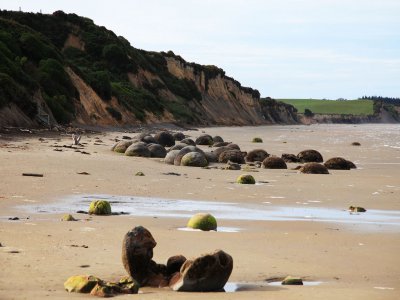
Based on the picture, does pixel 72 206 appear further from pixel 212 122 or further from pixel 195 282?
pixel 212 122

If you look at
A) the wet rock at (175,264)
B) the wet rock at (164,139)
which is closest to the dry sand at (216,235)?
the wet rock at (175,264)

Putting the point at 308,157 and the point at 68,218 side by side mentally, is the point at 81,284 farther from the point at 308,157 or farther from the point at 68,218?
the point at 308,157

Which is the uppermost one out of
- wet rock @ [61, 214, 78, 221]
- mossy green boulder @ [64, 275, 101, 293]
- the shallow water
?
mossy green boulder @ [64, 275, 101, 293]

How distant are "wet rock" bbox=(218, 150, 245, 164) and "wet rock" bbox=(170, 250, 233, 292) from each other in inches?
727

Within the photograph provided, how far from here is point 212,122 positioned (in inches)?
3723

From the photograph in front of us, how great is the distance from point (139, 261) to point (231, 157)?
18536 millimetres

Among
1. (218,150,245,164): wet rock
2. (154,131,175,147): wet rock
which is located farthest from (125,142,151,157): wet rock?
(154,131,175,147): wet rock

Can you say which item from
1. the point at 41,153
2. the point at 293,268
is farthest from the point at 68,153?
the point at 293,268

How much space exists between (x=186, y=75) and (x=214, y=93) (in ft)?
25.3

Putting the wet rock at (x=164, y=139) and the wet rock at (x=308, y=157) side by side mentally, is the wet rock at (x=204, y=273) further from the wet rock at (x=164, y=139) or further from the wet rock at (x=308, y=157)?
the wet rock at (x=164, y=139)

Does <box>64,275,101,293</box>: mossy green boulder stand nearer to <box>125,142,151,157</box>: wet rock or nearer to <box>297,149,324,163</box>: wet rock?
<box>125,142,151,157</box>: wet rock

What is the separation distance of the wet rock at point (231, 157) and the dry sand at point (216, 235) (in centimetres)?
581

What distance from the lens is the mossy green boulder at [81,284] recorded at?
20.0 feet

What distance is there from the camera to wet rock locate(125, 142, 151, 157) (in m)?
25.5
